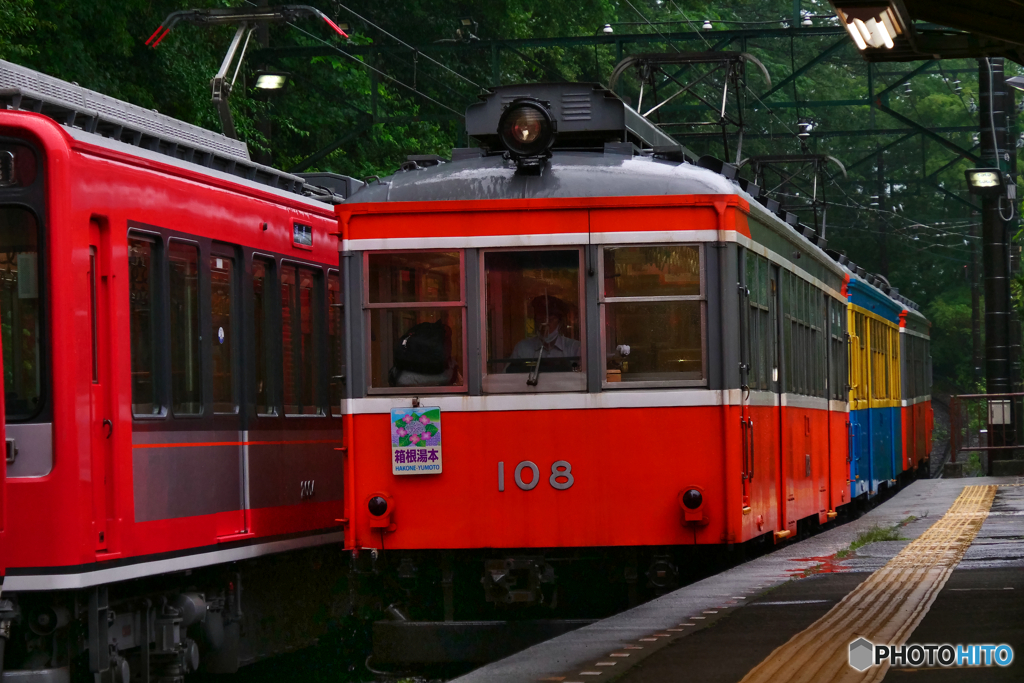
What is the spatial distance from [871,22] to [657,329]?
2056mm

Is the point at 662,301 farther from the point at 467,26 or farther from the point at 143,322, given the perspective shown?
the point at 467,26

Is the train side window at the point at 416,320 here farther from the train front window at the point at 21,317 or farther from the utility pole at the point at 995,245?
the utility pole at the point at 995,245

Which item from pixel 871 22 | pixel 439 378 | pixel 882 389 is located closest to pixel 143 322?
pixel 439 378

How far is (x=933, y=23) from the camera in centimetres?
924

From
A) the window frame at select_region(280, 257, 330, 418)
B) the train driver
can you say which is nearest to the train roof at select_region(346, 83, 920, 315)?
the train driver

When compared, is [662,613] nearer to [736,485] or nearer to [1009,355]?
[736,485]

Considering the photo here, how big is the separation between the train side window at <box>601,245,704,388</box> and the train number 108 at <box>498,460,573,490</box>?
1.74 feet

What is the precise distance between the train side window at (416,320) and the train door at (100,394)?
1.71m

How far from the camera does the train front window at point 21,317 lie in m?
7.75

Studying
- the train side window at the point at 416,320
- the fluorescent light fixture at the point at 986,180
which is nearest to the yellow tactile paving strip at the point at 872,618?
the train side window at the point at 416,320

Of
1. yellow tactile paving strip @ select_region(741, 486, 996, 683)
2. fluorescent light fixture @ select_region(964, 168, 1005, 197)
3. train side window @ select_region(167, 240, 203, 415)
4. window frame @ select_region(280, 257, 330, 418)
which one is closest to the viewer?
yellow tactile paving strip @ select_region(741, 486, 996, 683)

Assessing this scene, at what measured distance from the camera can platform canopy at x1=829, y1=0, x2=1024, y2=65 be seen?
8922 millimetres

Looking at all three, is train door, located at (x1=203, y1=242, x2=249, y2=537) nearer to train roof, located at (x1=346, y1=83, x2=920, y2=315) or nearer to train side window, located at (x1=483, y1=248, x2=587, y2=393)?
train roof, located at (x1=346, y1=83, x2=920, y2=315)

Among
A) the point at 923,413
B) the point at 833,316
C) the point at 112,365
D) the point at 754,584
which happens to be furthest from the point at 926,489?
the point at 112,365
